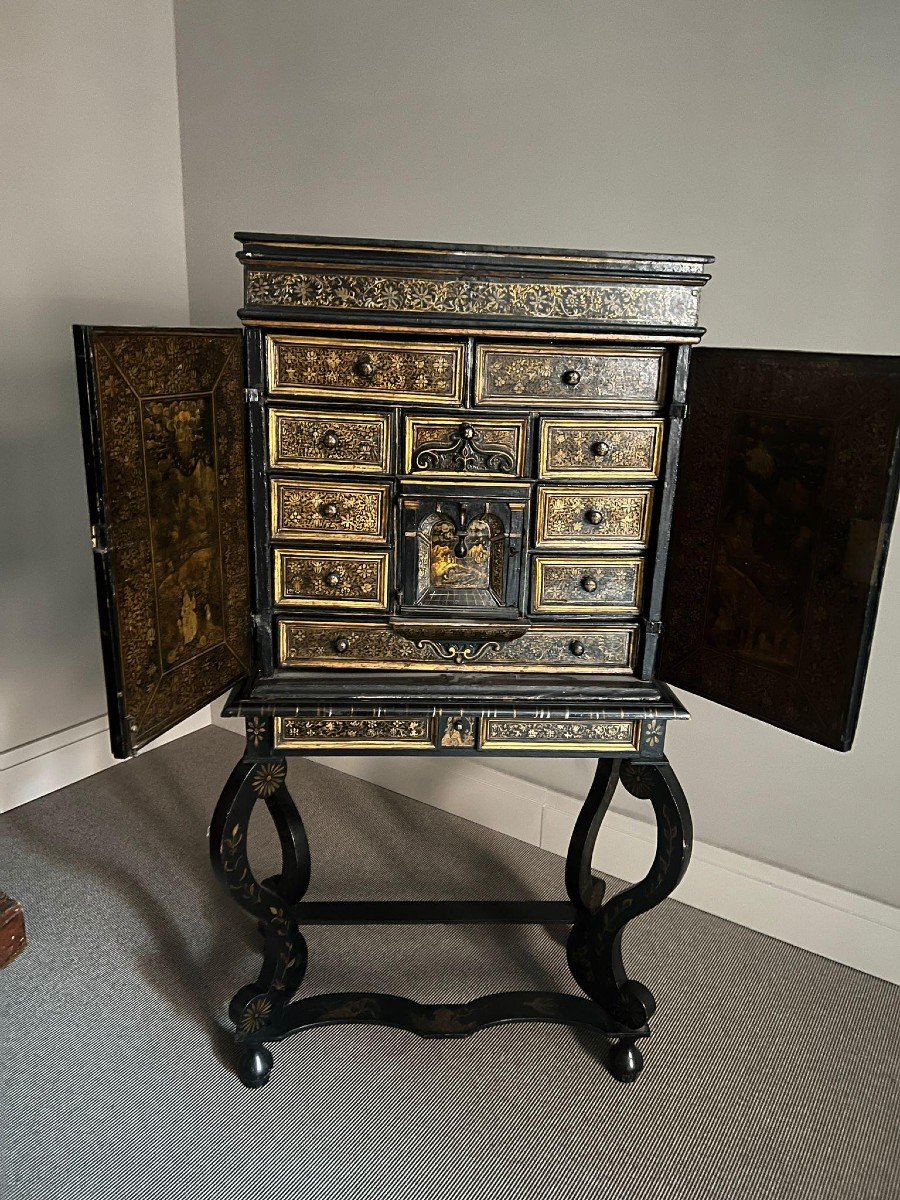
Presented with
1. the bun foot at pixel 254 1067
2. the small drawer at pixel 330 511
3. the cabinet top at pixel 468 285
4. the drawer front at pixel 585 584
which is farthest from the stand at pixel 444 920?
the cabinet top at pixel 468 285

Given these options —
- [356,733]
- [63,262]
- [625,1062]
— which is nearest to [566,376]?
[356,733]

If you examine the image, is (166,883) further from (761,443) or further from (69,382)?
(761,443)

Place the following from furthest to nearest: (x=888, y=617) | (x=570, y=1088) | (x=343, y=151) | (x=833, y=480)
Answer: (x=343, y=151) → (x=888, y=617) → (x=570, y=1088) → (x=833, y=480)

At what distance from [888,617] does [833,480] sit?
2.58 ft

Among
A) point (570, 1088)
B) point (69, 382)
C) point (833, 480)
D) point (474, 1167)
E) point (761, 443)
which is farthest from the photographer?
point (69, 382)

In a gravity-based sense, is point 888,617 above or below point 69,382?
below

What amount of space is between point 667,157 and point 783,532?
3.90 ft

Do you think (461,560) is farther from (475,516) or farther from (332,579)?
(332,579)

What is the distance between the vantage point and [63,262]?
2.87m

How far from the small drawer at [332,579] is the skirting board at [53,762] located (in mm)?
1248

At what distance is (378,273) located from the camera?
1.64m

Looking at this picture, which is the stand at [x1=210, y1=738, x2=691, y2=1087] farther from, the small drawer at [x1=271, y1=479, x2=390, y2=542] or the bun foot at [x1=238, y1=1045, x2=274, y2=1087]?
the small drawer at [x1=271, y1=479, x2=390, y2=542]

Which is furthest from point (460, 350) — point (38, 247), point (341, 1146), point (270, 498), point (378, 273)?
point (38, 247)

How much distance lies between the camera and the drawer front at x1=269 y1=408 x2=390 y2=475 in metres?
1.74
